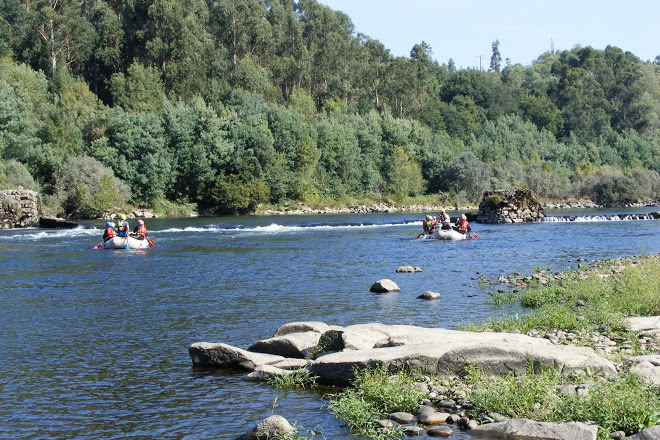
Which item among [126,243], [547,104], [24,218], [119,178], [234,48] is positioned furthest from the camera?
[547,104]

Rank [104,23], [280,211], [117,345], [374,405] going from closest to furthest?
[374,405] < [117,345] < [280,211] < [104,23]

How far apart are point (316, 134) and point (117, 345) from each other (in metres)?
92.7

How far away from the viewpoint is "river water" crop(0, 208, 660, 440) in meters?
13.3

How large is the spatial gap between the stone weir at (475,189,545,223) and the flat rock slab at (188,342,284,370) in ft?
195

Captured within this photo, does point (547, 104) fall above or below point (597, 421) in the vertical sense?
above


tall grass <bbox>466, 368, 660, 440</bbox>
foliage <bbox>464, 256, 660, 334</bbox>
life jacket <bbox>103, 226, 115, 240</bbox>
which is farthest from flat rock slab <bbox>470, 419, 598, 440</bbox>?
life jacket <bbox>103, 226, 115, 240</bbox>

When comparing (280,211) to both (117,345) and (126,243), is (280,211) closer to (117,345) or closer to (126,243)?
(126,243)

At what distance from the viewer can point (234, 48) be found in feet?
407

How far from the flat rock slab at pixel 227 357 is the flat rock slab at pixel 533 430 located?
5.83 meters

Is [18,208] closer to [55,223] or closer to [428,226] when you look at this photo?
[55,223]

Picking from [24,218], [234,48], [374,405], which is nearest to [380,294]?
[374,405]

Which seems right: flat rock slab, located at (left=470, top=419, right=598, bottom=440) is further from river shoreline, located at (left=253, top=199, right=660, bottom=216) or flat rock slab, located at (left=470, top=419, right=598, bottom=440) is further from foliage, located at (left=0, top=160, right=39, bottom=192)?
river shoreline, located at (left=253, top=199, right=660, bottom=216)

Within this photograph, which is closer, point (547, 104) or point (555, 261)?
point (555, 261)

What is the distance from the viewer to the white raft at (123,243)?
150ft
